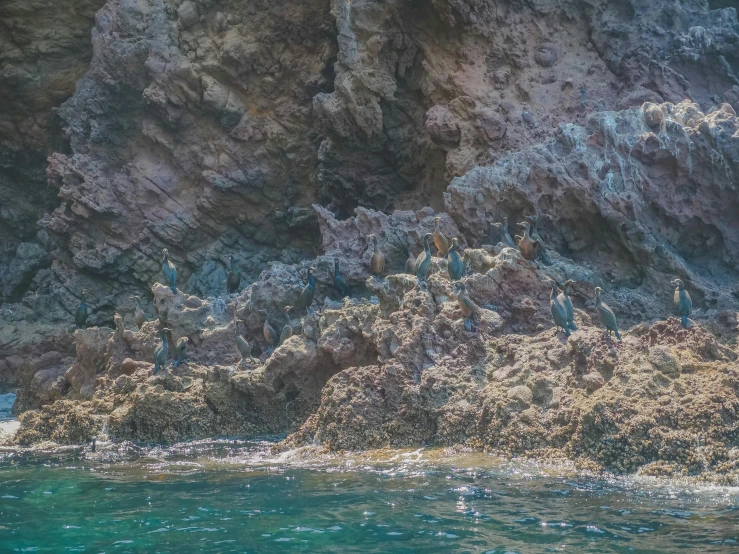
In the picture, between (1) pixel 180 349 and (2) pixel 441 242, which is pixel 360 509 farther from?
(2) pixel 441 242

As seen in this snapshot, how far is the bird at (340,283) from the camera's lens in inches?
517

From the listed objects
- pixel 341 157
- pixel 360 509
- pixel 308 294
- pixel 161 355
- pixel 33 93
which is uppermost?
pixel 33 93

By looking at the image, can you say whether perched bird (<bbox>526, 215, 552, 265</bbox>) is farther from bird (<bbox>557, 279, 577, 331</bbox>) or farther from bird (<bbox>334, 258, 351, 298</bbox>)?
bird (<bbox>334, 258, 351, 298</bbox>)

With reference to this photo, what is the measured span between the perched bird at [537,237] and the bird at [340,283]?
2.74 m

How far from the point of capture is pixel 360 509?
25.2 ft

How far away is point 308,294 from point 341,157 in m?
4.70

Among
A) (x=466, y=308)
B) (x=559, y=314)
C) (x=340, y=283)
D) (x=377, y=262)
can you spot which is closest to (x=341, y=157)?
(x=340, y=283)

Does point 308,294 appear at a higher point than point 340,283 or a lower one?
lower

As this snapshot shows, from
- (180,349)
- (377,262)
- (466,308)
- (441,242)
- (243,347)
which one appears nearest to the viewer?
(466,308)

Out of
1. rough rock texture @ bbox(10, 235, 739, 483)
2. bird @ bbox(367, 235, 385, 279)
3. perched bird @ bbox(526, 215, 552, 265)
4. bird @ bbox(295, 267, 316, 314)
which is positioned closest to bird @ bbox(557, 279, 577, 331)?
rough rock texture @ bbox(10, 235, 739, 483)

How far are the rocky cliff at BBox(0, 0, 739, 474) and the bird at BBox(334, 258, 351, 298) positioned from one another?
0.24 metres

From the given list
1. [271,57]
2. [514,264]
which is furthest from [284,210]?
[514,264]

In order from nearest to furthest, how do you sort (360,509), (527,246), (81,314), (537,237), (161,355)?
(360,509) < (527,246) < (161,355) < (537,237) < (81,314)

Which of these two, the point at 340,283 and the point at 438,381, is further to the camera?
the point at 340,283
